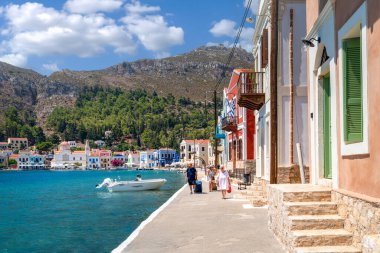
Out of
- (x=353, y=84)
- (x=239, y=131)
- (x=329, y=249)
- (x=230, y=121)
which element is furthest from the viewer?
(x=230, y=121)

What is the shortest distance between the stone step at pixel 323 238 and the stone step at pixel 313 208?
0.68 meters

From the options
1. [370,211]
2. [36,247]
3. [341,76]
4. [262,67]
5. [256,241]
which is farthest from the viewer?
[262,67]

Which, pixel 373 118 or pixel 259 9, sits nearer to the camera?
pixel 373 118

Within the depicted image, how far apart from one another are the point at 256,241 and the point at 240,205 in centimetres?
817

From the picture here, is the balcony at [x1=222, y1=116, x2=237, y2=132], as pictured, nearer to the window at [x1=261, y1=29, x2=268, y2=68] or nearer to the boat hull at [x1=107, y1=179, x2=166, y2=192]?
the boat hull at [x1=107, y1=179, x2=166, y2=192]

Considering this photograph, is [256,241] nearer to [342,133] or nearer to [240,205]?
[342,133]

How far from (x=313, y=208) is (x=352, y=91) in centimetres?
222

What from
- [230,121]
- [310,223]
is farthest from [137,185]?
[310,223]

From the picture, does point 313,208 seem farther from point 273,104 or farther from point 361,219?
point 273,104

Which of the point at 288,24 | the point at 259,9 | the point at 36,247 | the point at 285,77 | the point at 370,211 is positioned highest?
the point at 259,9

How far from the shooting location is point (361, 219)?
7746 millimetres

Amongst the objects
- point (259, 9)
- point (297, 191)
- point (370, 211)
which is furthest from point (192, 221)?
point (259, 9)

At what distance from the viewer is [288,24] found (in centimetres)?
1877

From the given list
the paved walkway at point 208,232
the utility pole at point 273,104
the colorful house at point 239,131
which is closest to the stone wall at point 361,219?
the paved walkway at point 208,232
